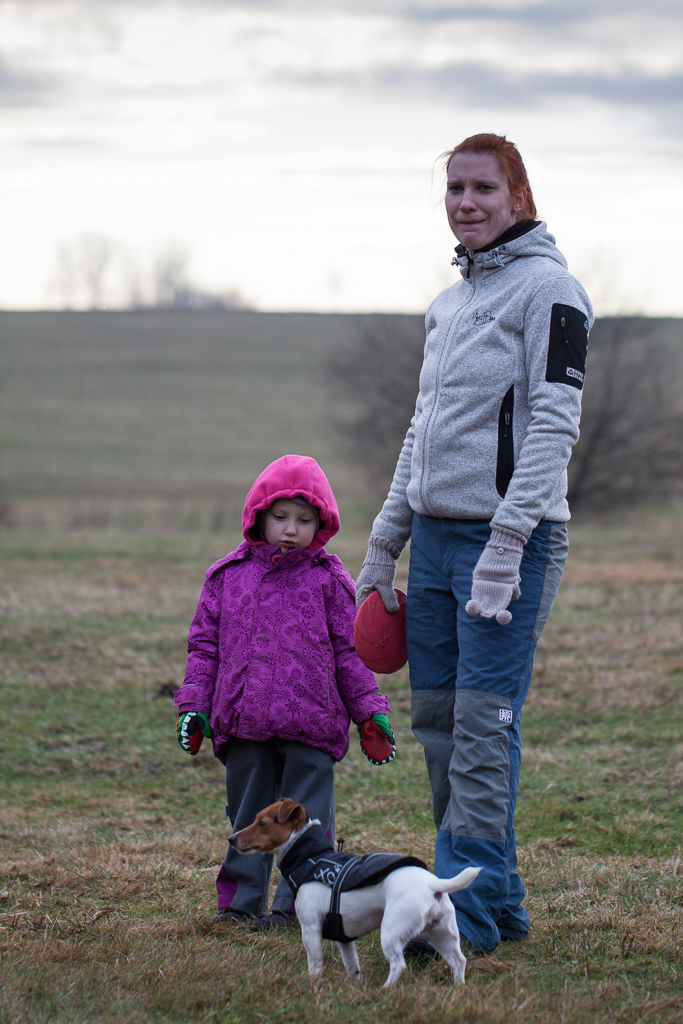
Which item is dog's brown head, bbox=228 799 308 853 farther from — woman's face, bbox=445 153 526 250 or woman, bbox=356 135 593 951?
woman's face, bbox=445 153 526 250

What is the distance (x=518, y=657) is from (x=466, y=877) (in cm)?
73

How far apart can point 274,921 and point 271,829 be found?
634 mm

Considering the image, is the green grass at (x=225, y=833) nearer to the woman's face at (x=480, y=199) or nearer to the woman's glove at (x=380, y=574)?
the woman's glove at (x=380, y=574)

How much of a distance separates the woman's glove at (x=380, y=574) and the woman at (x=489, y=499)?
109 mm

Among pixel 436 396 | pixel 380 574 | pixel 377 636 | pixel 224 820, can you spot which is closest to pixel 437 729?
pixel 377 636

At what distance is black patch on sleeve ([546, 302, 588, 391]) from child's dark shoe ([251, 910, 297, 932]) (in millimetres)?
2076

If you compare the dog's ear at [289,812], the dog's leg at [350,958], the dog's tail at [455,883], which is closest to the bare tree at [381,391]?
the dog's ear at [289,812]

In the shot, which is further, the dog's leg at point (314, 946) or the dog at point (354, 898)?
the dog's leg at point (314, 946)

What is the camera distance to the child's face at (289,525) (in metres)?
3.55

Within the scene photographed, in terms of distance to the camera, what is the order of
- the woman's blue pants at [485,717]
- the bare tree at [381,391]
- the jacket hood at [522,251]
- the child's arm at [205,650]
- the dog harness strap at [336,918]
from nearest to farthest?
the dog harness strap at [336,918], the woman's blue pants at [485,717], the jacket hood at [522,251], the child's arm at [205,650], the bare tree at [381,391]

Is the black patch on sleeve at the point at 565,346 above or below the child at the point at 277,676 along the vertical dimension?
above

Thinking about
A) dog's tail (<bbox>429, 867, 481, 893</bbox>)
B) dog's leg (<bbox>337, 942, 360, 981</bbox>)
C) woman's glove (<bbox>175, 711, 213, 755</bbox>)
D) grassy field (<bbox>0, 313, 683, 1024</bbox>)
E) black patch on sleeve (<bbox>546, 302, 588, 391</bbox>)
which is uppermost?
black patch on sleeve (<bbox>546, 302, 588, 391</bbox>)

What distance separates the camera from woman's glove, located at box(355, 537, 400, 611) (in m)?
3.38

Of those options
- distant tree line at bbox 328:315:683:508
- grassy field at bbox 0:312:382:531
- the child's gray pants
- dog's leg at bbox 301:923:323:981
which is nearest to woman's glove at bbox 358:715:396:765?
the child's gray pants
